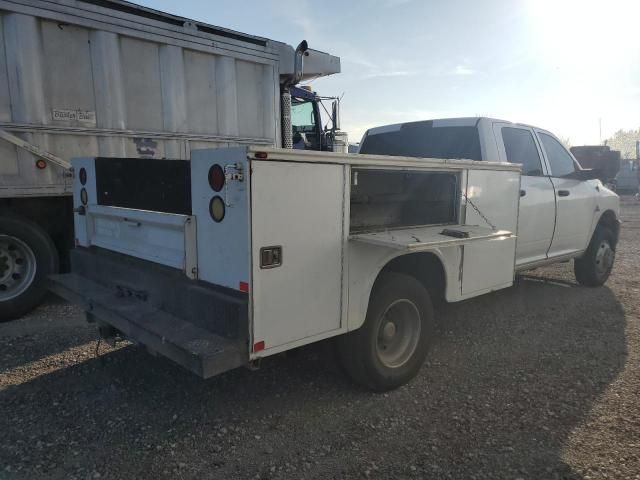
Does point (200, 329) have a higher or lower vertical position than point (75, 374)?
higher

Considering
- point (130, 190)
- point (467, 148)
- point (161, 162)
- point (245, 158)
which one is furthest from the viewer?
point (467, 148)

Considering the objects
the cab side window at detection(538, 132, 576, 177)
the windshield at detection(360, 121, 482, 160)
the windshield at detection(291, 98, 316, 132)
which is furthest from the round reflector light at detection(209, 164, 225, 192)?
the windshield at detection(291, 98, 316, 132)

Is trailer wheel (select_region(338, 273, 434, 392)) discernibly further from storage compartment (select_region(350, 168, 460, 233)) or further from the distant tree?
the distant tree

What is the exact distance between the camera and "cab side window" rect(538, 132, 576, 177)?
567 centimetres

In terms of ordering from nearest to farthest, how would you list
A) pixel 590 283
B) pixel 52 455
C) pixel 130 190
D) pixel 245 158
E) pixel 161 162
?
pixel 245 158 < pixel 52 455 < pixel 161 162 < pixel 130 190 < pixel 590 283

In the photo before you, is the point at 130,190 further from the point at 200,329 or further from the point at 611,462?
the point at 611,462

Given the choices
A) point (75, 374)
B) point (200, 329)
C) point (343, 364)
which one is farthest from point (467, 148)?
point (75, 374)

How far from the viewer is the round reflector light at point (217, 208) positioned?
2572mm

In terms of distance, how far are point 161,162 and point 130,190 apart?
45 centimetres

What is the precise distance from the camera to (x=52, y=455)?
2.70 metres

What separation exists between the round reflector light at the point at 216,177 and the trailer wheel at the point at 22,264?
339 cm

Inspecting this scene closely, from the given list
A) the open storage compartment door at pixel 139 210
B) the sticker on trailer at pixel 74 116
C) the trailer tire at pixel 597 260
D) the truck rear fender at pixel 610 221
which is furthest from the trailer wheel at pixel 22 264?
the truck rear fender at pixel 610 221

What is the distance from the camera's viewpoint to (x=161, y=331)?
8.91 ft

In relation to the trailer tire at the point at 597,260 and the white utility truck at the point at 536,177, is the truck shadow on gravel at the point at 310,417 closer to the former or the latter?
the white utility truck at the point at 536,177
